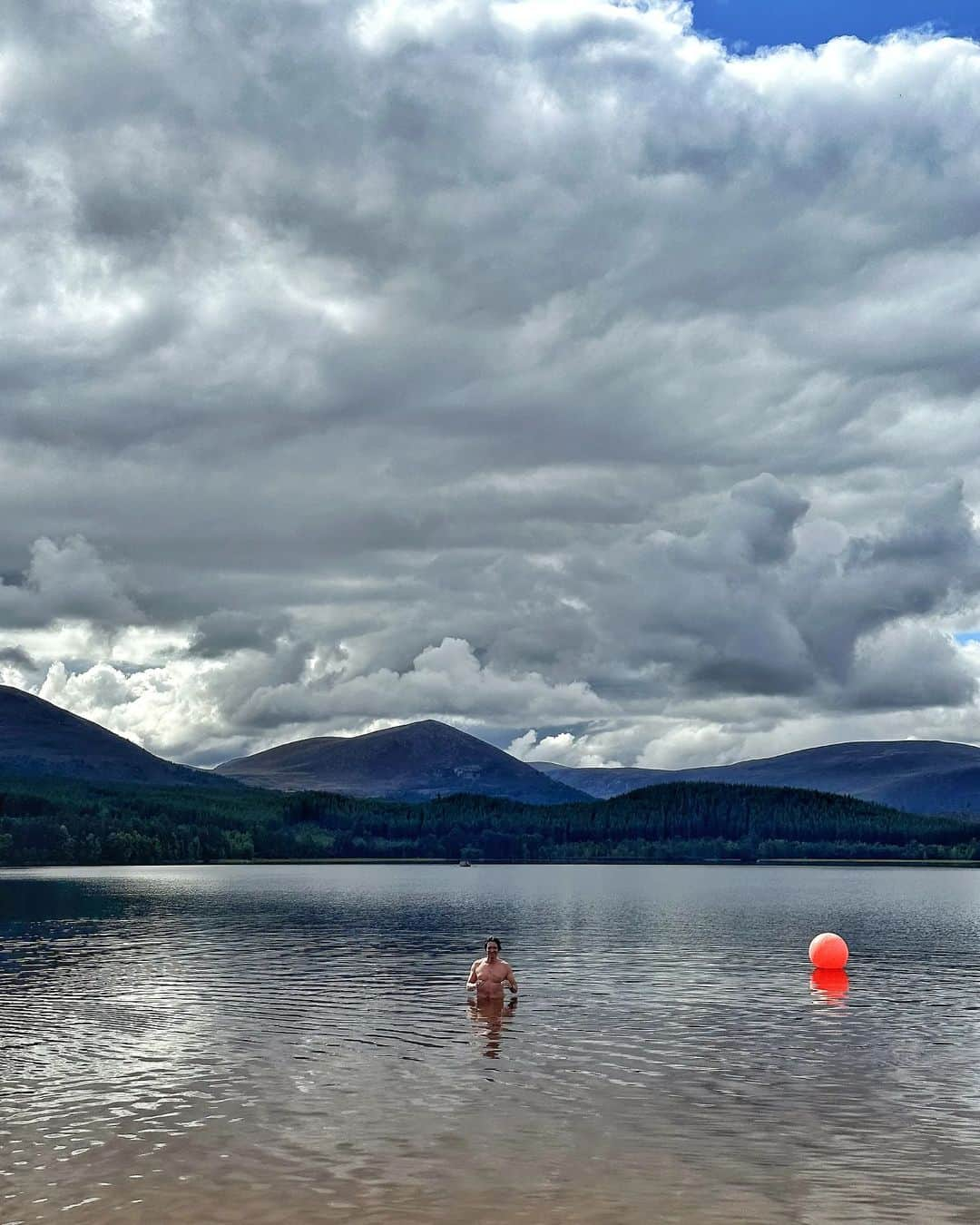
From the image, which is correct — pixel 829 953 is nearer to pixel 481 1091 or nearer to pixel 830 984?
pixel 830 984

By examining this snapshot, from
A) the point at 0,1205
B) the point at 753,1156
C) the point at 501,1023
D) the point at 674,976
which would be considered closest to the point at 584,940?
the point at 674,976

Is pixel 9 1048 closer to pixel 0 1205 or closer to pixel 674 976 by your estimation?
pixel 0 1205

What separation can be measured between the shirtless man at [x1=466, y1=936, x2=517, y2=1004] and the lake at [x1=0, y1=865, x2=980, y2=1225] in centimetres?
107

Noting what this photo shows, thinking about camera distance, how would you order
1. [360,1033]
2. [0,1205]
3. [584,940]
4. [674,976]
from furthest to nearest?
[584,940] < [674,976] < [360,1033] < [0,1205]

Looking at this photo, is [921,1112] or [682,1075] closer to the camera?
[921,1112]

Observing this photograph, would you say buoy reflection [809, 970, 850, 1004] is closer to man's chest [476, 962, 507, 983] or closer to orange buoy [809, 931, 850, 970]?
orange buoy [809, 931, 850, 970]

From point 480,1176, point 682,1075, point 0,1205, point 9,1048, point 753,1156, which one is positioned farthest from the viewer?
point 9,1048

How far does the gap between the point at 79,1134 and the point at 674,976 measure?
50772 millimetres

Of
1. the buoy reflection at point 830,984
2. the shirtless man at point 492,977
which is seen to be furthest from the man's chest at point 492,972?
the buoy reflection at point 830,984

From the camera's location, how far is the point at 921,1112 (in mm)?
38969

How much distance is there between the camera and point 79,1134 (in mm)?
35000

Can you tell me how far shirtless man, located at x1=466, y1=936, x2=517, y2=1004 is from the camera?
2419 inches

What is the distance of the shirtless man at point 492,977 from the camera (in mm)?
61438

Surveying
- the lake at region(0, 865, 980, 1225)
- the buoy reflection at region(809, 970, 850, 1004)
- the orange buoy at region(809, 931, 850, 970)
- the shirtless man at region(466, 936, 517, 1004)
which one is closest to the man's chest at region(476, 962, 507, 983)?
the shirtless man at region(466, 936, 517, 1004)
